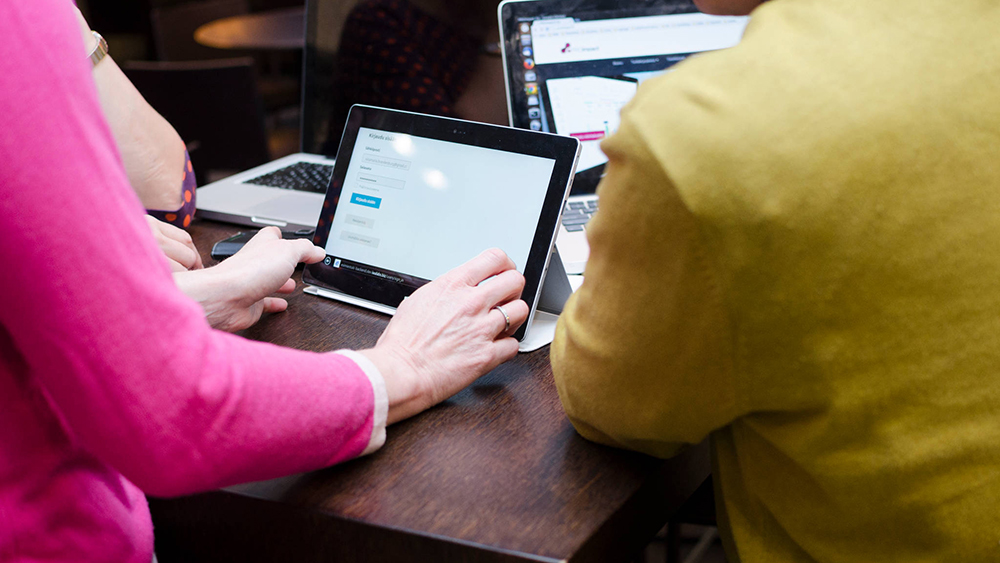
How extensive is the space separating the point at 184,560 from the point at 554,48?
2.94ft

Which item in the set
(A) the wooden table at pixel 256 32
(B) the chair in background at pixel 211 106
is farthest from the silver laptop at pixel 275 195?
(A) the wooden table at pixel 256 32

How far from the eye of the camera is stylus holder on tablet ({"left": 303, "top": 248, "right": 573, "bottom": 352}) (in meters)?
0.85

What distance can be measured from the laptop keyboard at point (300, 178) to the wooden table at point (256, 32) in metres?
1.77

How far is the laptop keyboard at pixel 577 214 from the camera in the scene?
46.8 inches

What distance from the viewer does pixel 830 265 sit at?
0.51 m

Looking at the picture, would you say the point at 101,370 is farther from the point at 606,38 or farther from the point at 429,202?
the point at 606,38

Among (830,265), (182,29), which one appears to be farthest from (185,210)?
(182,29)

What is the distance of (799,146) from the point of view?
484 millimetres

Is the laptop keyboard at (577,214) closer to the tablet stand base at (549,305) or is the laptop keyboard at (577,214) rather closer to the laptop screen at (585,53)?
the laptop screen at (585,53)

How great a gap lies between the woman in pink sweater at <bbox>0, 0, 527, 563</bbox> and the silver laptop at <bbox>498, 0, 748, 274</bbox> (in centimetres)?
66

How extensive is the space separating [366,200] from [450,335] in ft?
0.91

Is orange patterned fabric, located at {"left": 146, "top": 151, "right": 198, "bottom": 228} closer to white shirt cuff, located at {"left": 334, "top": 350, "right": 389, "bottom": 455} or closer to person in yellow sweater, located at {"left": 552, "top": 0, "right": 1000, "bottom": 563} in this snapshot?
white shirt cuff, located at {"left": 334, "top": 350, "right": 389, "bottom": 455}

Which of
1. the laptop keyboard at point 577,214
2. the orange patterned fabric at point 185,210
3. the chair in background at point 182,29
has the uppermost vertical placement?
the laptop keyboard at point 577,214

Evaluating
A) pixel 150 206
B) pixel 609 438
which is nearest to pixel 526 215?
pixel 609 438
